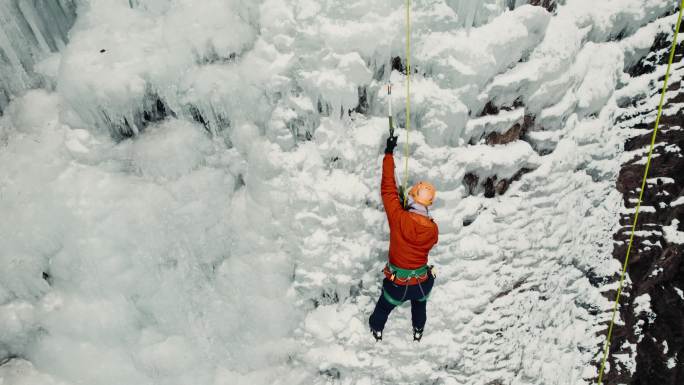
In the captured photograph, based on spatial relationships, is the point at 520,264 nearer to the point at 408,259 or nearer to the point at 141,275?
the point at 408,259

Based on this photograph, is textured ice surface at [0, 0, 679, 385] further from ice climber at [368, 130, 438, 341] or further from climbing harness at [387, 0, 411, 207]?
ice climber at [368, 130, 438, 341]

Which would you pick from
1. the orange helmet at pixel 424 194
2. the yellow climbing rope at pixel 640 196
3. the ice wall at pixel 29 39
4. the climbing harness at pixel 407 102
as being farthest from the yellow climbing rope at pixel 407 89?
the yellow climbing rope at pixel 640 196

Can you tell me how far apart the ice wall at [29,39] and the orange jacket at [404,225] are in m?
1.94

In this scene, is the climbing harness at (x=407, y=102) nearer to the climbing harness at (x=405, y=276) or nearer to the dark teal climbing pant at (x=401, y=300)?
the climbing harness at (x=405, y=276)

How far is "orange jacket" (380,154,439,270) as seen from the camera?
2637 mm

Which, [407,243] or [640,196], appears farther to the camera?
[640,196]

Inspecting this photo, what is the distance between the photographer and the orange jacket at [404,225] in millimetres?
2637

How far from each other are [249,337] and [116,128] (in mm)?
1757

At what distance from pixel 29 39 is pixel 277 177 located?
1545 mm

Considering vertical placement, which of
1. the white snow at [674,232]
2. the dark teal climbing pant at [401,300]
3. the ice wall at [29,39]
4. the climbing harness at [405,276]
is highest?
the ice wall at [29,39]

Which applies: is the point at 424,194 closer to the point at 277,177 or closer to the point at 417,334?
the point at 277,177

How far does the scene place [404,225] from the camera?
2664mm

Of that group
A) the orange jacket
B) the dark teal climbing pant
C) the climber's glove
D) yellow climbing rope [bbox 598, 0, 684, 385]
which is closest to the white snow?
yellow climbing rope [bbox 598, 0, 684, 385]

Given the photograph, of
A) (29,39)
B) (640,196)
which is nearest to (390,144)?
(29,39)
